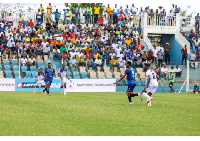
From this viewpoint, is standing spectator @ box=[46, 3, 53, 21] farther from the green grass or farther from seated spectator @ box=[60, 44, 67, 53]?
the green grass

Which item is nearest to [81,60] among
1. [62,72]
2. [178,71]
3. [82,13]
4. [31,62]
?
[31,62]

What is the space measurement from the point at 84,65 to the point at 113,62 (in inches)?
99.7

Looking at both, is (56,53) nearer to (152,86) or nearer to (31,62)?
(31,62)

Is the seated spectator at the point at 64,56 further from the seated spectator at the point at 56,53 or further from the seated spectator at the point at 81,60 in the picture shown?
the seated spectator at the point at 81,60

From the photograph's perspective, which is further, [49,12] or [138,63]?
[49,12]

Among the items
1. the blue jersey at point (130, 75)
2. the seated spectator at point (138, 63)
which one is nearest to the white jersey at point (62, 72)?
the blue jersey at point (130, 75)

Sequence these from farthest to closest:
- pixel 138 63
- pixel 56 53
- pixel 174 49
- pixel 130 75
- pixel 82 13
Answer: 1. pixel 174 49
2. pixel 82 13
3. pixel 138 63
4. pixel 56 53
5. pixel 130 75

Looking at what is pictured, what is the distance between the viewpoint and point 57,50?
123 ft

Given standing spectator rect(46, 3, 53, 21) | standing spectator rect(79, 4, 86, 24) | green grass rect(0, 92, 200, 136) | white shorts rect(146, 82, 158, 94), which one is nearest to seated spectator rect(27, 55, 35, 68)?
standing spectator rect(46, 3, 53, 21)

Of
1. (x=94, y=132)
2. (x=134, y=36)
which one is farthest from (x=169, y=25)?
(x=94, y=132)

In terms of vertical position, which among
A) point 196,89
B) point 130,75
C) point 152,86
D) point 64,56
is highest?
point 64,56

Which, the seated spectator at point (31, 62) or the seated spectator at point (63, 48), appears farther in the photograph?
the seated spectator at point (63, 48)

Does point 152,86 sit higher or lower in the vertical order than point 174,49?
lower

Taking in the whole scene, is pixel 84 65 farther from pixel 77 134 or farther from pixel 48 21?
pixel 77 134
